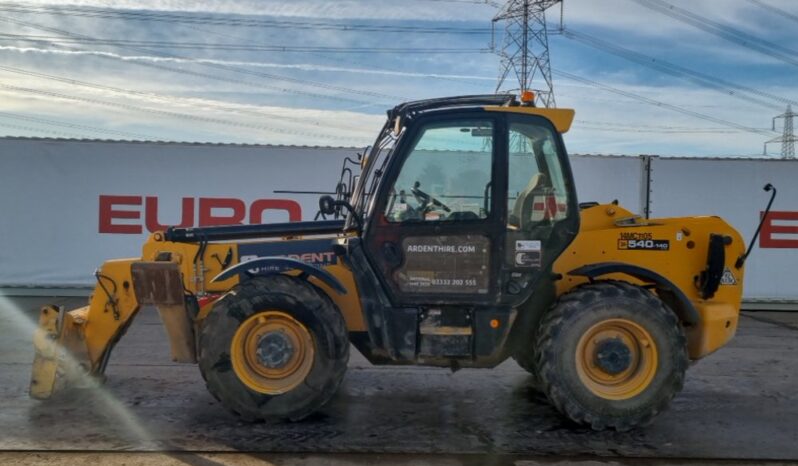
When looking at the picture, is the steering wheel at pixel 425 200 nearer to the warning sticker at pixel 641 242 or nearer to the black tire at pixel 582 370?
the black tire at pixel 582 370

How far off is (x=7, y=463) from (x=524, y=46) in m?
23.5

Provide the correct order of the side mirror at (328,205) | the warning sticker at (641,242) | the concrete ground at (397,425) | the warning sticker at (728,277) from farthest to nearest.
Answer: the warning sticker at (728,277), the warning sticker at (641,242), the side mirror at (328,205), the concrete ground at (397,425)

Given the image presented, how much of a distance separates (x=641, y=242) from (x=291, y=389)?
2861 millimetres

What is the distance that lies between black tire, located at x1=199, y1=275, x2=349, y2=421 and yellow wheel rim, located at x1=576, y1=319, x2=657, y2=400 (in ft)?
5.81

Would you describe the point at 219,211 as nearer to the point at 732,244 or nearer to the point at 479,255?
the point at 479,255

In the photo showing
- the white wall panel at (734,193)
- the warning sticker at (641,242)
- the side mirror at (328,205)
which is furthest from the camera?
the white wall panel at (734,193)

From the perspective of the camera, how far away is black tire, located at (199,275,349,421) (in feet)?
16.0

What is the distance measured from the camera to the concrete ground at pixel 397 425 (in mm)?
4477

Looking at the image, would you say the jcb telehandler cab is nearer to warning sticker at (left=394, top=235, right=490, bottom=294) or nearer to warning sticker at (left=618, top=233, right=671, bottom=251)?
warning sticker at (left=394, top=235, right=490, bottom=294)

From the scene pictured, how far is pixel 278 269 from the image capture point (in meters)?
5.06

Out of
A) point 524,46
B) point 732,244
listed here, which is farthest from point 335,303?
point 524,46

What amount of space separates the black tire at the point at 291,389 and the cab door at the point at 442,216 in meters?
0.55

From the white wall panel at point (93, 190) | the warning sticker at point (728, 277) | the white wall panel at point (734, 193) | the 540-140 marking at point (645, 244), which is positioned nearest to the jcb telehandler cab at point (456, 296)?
the 540-140 marking at point (645, 244)

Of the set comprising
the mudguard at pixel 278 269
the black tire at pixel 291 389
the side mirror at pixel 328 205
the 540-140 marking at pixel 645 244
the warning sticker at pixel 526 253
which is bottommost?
the black tire at pixel 291 389
